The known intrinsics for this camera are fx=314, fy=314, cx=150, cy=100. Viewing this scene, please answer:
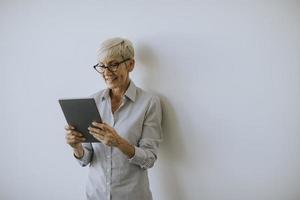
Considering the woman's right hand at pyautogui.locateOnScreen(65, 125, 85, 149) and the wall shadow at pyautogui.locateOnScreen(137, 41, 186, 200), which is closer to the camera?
the woman's right hand at pyautogui.locateOnScreen(65, 125, 85, 149)

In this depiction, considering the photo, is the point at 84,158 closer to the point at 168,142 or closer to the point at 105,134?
the point at 105,134

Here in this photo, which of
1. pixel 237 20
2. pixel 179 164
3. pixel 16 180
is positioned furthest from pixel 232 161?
pixel 16 180

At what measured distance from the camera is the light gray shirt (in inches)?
56.1

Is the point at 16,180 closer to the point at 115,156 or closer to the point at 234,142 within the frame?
the point at 115,156

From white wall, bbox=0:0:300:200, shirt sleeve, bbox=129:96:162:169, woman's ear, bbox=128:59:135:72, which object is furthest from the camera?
woman's ear, bbox=128:59:135:72

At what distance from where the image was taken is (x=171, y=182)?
1.55 meters

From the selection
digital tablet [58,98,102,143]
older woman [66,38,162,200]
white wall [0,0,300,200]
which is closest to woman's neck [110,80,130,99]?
older woman [66,38,162,200]

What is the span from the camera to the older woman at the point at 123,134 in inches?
55.8

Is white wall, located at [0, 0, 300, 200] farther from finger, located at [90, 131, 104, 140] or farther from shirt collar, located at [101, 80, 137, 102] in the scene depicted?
finger, located at [90, 131, 104, 140]

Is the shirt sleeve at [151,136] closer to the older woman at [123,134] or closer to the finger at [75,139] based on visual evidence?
the older woman at [123,134]

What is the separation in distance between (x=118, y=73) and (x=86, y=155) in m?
0.43

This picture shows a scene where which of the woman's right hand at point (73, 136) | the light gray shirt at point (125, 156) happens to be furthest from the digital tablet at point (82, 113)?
the light gray shirt at point (125, 156)

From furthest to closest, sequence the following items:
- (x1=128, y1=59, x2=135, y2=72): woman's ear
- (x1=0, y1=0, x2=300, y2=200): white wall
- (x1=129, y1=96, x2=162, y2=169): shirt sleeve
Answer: (x1=128, y1=59, x2=135, y2=72): woman's ear < (x1=129, y1=96, x2=162, y2=169): shirt sleeve < (x1=0, y1=0, x2=300, y2=200): white wall

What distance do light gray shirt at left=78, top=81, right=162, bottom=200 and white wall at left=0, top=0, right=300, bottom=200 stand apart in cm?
11
